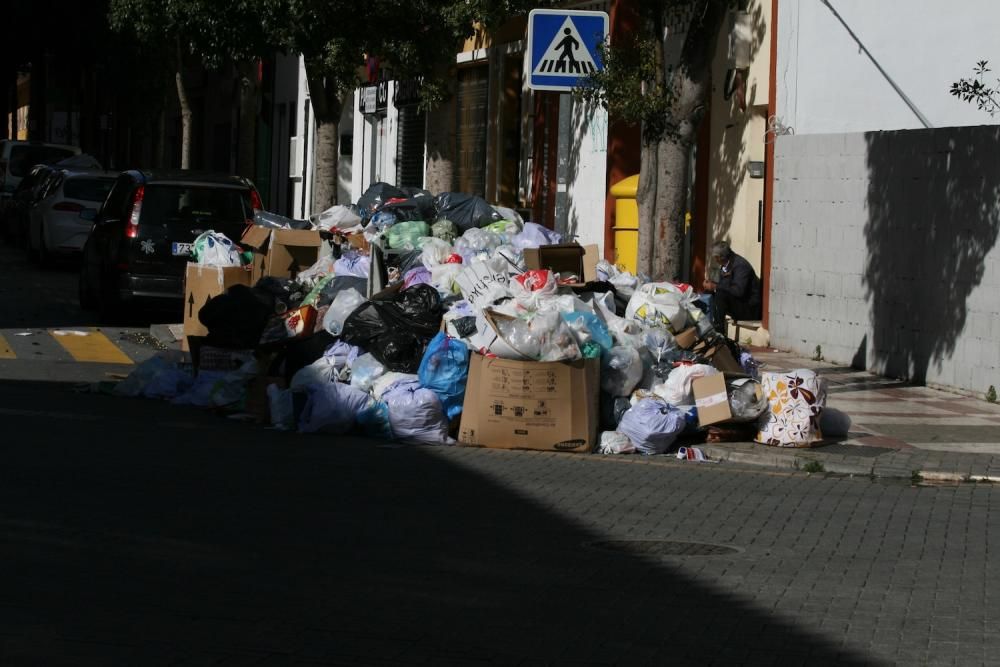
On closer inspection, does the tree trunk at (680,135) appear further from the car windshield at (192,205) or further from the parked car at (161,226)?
the car windshield at (192,205)

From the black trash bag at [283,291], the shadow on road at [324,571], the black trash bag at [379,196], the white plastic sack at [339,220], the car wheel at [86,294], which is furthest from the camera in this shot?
the car wheel at [86,294]

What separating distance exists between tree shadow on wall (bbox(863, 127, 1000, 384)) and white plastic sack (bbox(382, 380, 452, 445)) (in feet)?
18.6

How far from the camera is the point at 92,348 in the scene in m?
17.2

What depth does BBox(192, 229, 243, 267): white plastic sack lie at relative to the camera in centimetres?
1647

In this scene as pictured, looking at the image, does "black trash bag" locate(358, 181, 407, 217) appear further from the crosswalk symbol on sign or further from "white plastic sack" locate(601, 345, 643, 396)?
"white plastic sack" locate(601, 345, 643, 396)

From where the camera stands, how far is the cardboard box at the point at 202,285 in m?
16.1

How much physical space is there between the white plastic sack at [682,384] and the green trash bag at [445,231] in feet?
13.3

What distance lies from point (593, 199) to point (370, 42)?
3873 millimetres

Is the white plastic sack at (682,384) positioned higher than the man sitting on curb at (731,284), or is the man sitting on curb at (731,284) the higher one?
the man sitting on curb at (731,284)

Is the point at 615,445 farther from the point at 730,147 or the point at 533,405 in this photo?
the point at 730,147

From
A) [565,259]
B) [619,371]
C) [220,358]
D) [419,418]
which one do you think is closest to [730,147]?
[565,259]

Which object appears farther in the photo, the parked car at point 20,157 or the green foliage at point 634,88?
the parked car at point 20,157

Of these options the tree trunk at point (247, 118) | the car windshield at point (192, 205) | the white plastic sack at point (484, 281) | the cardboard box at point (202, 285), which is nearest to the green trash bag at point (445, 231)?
the cardboard box at point (202, 285)

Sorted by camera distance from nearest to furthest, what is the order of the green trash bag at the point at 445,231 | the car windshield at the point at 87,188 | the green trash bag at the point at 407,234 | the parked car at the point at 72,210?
A: the green trash bag at the point at 407,234 → the green trash bag at the point at 445,231 → the parked car at the point at 72,210 → the car windshield at the point at 87,188
